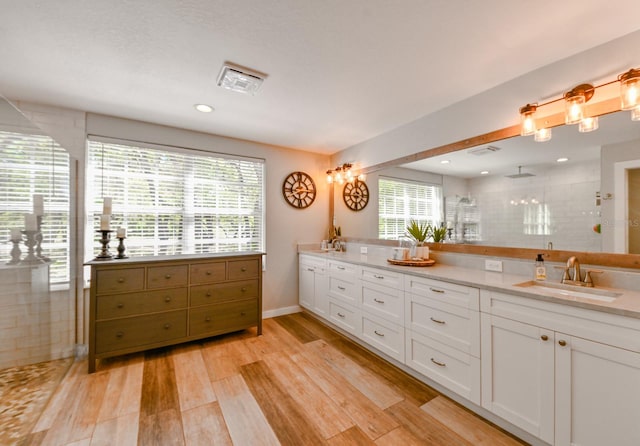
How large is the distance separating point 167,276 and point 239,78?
1943mm

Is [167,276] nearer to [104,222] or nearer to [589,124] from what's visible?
[104,222]

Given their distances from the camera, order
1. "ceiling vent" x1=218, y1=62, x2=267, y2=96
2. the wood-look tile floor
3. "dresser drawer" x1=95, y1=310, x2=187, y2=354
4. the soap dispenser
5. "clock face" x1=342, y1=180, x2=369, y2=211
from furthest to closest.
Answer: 1. "clock face" x1=342, y1=180, x2=369, y2=211
2. "dresser drawer" x1=95, y1=310, x2=187, y2=354
3. "ceiling vent" x1=218, y1=62, x2=267, y2=96
4. the soap dispenser
5. the wood-look tile floor

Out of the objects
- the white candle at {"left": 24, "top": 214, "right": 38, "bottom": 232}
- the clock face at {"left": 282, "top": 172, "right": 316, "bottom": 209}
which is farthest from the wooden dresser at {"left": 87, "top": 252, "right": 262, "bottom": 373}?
the clock face at {"left": 282, "top": 172, "right": 316, "bottom": 209}

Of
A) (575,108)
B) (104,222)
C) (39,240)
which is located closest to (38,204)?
(39,240)

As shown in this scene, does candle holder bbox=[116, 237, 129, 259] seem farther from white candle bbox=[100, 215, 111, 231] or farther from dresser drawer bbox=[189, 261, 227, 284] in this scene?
dresser drawer bbox=[189, 261, 227, 284]

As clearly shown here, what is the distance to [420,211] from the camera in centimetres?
286

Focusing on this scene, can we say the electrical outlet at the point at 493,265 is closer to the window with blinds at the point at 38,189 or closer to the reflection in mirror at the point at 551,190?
the reflection in mirror at the point at 551,190

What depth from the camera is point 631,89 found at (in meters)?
1.47

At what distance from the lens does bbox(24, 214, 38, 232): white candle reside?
194 cm

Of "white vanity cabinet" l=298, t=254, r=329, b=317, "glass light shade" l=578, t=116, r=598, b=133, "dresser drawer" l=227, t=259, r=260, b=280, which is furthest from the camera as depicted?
"white vanity cabinet" l=298, t=254, r=329, b=317

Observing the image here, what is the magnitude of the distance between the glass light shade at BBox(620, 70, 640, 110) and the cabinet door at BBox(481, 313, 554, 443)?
136 cm

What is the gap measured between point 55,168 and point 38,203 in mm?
410

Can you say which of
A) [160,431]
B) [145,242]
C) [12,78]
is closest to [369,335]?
[160,431]

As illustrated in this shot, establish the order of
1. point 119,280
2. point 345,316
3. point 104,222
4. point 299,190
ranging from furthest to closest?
point 299,190
point 345,316
point 104,222
point 119,280
